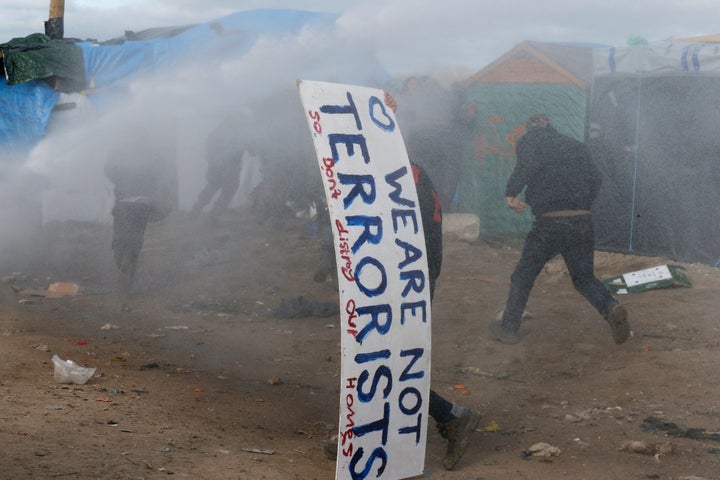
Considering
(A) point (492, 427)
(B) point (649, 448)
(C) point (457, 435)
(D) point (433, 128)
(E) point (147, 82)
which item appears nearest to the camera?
(C) point (457, 435)

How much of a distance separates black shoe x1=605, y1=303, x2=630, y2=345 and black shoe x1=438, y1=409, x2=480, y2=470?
2508mm

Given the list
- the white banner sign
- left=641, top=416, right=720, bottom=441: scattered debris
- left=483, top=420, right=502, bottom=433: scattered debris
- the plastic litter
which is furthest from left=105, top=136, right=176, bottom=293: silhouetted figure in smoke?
left=641, top=416, right=720, bottom=441: scattered debris

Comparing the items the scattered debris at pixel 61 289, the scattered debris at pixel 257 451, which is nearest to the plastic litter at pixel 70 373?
the scattered debris at pixel 257 451

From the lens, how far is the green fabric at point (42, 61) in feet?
34.4

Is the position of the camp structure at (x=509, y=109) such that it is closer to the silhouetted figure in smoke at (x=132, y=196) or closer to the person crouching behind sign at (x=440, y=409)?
the silhouetted figure in smoke at (x=132, y=196)

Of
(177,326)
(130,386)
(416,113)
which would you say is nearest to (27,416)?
(130,386)

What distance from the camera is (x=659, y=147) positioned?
34.7 ft

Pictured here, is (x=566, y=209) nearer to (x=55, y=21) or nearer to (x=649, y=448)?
(x=649, y=448)

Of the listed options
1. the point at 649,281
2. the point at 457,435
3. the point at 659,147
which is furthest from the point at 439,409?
the point at 659,147

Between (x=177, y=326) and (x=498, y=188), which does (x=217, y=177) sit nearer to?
(x=498, y=188)

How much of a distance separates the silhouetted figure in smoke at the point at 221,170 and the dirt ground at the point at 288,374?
2.50 m

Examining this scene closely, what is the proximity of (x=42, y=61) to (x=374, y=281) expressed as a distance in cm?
790

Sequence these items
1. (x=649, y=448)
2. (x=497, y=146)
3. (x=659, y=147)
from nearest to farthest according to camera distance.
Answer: (x=649, y=448)
(x=659, y=147)
(x=497, y=146)

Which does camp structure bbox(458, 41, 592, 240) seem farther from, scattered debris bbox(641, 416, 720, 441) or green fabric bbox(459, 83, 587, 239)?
scattered debris bbox(641, 416, 720, 441)
